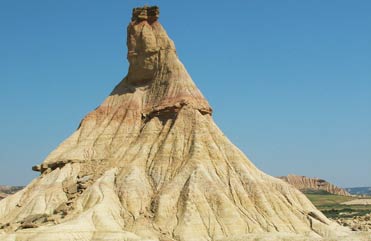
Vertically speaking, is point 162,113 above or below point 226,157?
above

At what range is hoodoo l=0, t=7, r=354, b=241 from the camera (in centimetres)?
7131

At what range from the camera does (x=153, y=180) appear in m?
80.1

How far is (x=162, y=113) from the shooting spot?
8825 centimetres

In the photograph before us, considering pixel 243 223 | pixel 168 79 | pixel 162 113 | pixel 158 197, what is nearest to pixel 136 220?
pixel 158 197

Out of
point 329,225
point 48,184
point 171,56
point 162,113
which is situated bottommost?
point 329,225

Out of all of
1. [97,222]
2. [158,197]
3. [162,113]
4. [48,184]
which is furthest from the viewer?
[162,113]

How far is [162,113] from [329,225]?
2771cm

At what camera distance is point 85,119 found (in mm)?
95375

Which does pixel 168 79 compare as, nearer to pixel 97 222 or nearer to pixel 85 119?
pixel 85 119

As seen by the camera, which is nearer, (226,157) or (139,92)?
(226,157)

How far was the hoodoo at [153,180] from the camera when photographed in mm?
71312

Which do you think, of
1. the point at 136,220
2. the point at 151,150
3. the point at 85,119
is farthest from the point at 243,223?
the point at 85,119

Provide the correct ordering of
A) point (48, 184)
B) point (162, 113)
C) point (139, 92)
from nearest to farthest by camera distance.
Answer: point (48, 184), point (162, 113), point (139, 92)

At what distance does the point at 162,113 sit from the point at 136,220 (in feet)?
65.9
